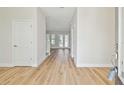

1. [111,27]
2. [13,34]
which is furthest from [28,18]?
[111,27]

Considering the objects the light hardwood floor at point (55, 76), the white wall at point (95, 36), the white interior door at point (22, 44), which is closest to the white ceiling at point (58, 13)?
the white wall at point (95, 36)

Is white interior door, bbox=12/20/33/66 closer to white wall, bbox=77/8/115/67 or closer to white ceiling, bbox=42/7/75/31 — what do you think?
white ceiling, bbox=42/7/75/31

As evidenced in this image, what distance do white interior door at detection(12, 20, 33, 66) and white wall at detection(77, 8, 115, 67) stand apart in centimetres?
194

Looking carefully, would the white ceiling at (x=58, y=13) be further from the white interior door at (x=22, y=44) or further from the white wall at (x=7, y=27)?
the white interior door at (x=22, y=44)

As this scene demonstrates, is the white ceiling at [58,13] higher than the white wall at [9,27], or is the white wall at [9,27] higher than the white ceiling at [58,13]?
the white ceiling at [58,13]

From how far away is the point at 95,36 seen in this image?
6.03m

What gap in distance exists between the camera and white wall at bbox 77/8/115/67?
597 centimetres

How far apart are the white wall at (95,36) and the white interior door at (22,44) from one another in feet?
6.37

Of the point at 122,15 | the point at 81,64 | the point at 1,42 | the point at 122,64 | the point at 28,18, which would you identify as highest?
the point at 28,18

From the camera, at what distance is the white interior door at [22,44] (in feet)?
20.3

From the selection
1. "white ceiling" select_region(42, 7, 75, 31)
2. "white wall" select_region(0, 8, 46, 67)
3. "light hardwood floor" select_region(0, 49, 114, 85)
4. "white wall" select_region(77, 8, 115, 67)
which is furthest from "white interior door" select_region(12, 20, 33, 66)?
"white wall" select_region(77, 8, 115, 67)
